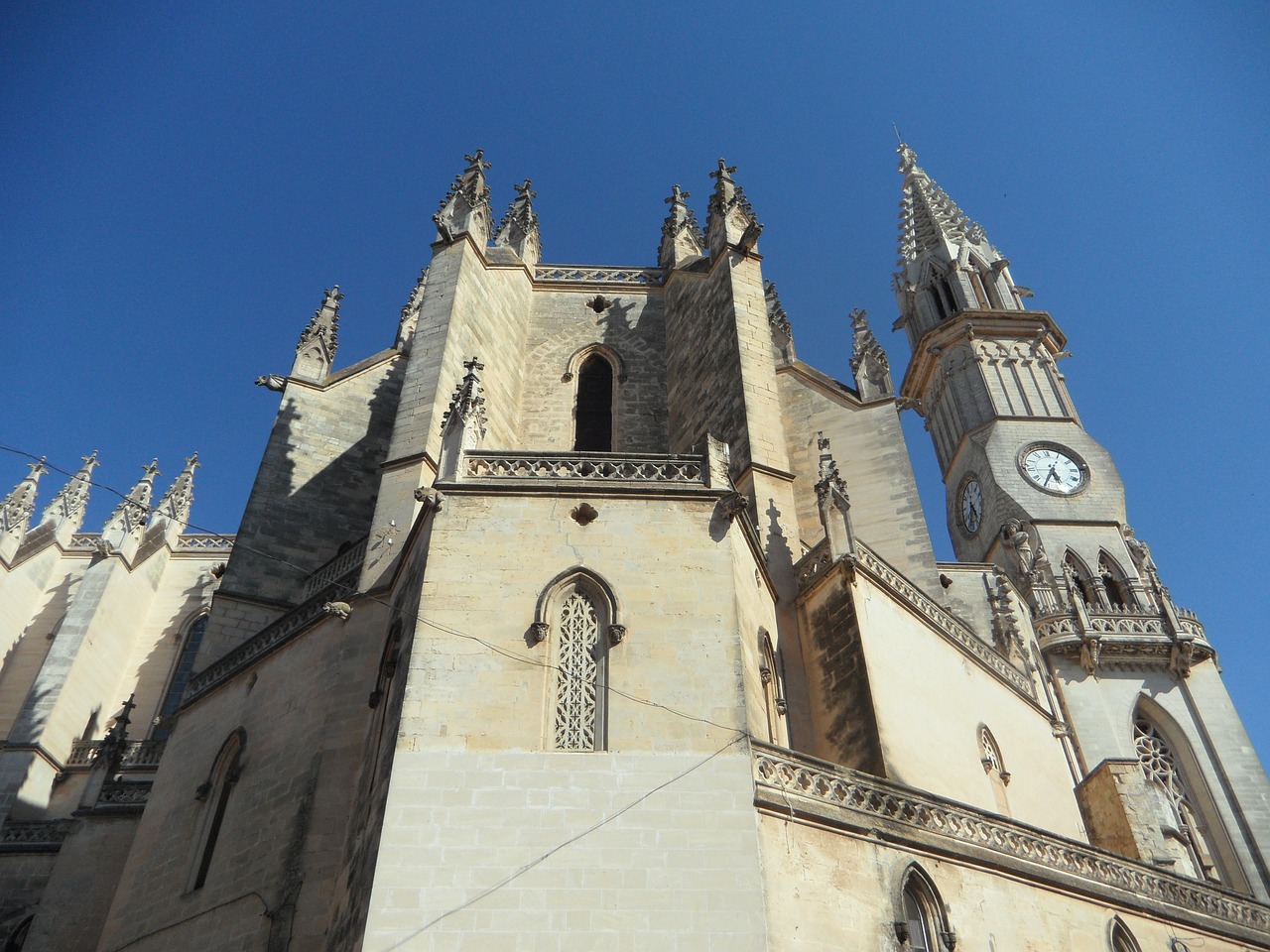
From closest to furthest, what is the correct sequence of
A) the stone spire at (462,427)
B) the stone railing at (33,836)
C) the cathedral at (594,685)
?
the cathedral at (594,685)
the stone spire at (462,427)
the stone railing at (33,836)

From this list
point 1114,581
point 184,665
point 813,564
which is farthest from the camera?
point 1114,581

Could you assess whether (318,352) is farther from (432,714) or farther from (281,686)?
(432,714)

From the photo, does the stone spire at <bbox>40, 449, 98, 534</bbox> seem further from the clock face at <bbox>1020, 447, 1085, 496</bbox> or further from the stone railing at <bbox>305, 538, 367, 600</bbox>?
the clock face at <bbox>1020, 447, 1085, 496</bbox>

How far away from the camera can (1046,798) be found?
15.6 metres

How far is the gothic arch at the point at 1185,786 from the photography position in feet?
68.8

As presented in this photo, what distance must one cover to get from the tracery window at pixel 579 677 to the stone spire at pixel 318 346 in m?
10.3

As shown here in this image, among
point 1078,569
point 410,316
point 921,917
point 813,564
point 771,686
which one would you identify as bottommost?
point 921,917

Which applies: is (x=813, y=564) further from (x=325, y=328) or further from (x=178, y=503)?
(x=178, y=503)

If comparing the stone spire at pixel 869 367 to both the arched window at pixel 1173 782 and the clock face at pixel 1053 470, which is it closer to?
the arched window at pixel 1173 782

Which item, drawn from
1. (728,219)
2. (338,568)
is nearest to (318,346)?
(338,568)

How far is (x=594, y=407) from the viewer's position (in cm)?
1905

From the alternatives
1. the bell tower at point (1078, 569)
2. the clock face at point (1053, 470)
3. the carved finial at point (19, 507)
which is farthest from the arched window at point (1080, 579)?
the carved finial at point (19, 507)

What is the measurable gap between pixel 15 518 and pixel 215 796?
15.9 meters

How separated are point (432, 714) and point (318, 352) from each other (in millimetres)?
11345
